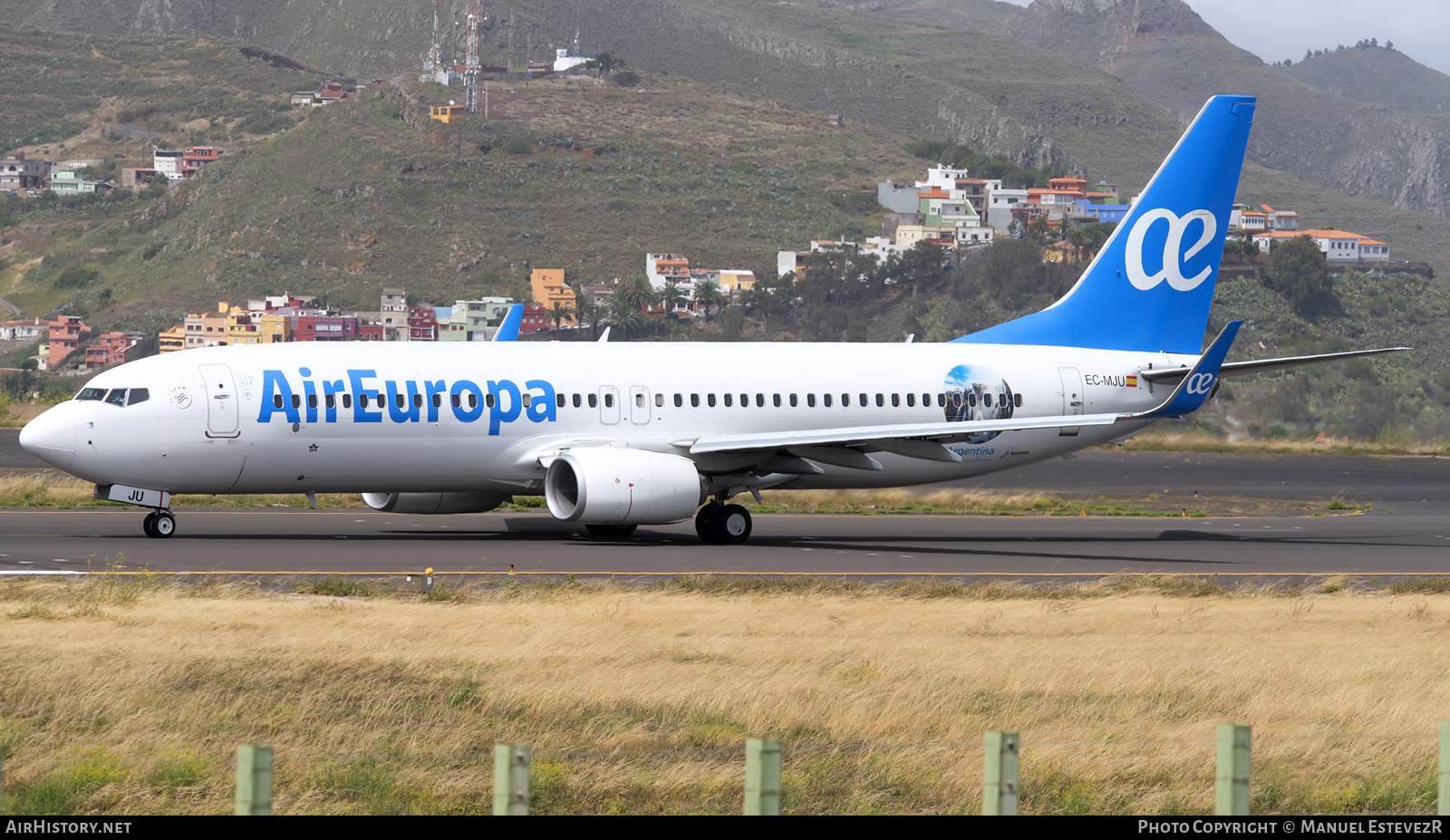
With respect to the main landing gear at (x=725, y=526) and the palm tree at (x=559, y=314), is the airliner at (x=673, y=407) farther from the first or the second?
the palm tree at (x=559, y=314)

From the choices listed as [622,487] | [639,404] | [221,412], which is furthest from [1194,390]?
[221,412]

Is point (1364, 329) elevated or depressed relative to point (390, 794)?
elevated

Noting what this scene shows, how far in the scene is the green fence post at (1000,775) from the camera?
8.79 metres

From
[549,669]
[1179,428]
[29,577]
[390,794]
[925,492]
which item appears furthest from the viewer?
[1179,428]

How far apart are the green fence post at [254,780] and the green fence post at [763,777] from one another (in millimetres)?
2316

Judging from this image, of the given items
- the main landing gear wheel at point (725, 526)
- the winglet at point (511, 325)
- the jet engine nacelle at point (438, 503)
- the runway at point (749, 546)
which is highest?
the winglet at point (511, 325)

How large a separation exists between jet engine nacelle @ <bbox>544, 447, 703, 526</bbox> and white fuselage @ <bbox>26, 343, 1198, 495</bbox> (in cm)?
105

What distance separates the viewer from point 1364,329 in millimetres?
171875

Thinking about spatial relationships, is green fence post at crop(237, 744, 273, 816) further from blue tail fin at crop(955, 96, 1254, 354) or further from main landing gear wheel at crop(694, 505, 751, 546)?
blue tail fin at crop(955, 96, 1254, 354)

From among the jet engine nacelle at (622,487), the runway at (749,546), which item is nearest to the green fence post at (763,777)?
the runway at (749,546)

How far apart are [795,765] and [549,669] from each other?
489cm

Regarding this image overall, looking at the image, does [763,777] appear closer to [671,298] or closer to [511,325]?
[511,325]

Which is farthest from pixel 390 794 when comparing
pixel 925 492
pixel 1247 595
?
pixel 925 492
